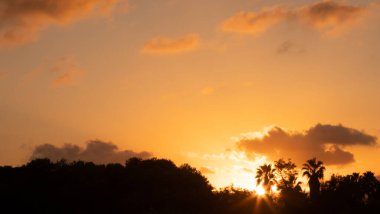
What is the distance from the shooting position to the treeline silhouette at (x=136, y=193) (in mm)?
72000

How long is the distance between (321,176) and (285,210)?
30634 millimetres

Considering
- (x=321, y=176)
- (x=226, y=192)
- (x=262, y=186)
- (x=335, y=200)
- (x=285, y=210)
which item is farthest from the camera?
(x=262, y=186)

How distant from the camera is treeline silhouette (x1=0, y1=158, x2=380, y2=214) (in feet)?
236

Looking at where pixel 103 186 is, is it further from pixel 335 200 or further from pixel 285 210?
pixel 335 200

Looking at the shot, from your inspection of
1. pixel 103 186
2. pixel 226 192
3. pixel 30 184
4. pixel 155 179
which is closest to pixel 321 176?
pixel 226 192

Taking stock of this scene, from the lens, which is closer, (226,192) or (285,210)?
(285,210)

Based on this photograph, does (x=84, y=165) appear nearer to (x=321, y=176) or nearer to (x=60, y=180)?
(x=60, y=180)

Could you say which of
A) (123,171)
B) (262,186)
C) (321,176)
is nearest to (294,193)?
(321,176)

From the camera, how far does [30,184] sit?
250 ft

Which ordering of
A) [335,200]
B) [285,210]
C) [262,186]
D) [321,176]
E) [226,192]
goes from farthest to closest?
[262,186], [321,176], [335,200], [226,192], [285,210]

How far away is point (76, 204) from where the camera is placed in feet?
A: 242

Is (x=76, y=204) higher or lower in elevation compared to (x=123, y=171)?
lower

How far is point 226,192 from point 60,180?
23189 mm

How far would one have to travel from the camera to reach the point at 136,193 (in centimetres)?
7450
